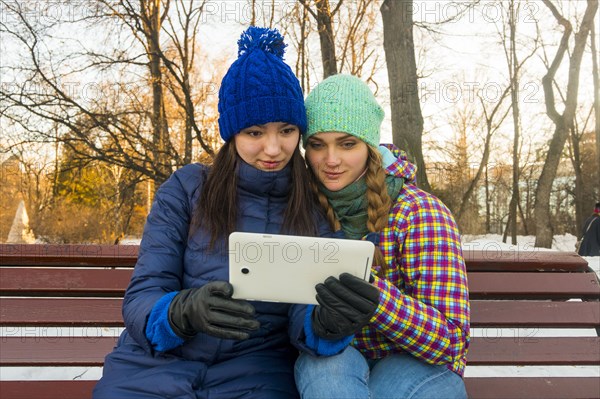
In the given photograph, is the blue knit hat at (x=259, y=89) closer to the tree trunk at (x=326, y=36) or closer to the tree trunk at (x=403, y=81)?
the tree trunk at (x=403, y=81)

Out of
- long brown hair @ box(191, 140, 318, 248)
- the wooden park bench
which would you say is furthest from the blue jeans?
the wooden park bench

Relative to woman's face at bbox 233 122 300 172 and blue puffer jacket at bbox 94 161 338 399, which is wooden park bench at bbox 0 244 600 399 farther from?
woman's face at bbox 233 122 300 172

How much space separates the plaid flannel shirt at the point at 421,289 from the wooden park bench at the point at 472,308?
826 millimetres

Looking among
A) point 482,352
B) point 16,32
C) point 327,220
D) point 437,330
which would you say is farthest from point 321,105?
point 16,32

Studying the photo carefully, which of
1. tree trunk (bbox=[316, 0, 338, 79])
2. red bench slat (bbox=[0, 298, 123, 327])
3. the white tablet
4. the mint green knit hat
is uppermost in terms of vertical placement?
tree trunk (bbox=[316, 0, 338, 79])

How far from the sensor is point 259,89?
200 cm

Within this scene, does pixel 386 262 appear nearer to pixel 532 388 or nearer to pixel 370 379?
pixel 370 379

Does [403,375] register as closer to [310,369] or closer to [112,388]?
[310,369]

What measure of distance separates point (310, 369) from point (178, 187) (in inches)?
36.3

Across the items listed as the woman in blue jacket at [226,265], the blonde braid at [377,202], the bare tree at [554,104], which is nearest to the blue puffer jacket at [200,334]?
the woman in blue jacket at [226,265]

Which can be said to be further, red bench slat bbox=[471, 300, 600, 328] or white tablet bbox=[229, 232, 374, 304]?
red bench slat bbox=[471, 300, 600, 328]

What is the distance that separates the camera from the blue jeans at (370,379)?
1705 millimetres

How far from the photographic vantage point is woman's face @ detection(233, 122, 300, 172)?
2.01 metres

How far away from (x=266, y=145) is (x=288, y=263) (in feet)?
2.09
